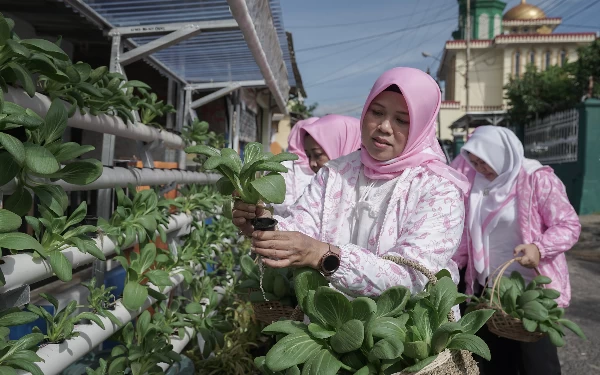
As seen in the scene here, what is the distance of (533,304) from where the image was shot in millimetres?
2738

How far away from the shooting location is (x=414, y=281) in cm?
170

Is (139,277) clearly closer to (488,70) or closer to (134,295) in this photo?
(134,295)

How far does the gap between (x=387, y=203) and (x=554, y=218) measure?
5.54ft

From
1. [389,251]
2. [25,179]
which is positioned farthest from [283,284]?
[25,179]

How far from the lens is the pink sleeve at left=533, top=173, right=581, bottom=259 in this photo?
3.11 m

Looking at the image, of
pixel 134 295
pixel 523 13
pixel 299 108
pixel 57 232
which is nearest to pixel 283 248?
pixel 57 232

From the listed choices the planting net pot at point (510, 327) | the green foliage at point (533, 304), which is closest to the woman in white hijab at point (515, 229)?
the green foliage at point (533, 304)

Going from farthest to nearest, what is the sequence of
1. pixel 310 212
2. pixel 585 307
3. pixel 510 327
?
pixel 585 307 < pixel 510 327 < pixel 310 212

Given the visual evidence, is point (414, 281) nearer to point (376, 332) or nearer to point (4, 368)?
point (376, 332)

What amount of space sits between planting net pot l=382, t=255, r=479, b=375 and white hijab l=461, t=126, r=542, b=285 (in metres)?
1.77

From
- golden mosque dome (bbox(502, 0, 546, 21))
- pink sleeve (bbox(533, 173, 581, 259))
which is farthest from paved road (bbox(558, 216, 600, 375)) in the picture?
golden mosque dome (bbox(502, 0, 546, 21))

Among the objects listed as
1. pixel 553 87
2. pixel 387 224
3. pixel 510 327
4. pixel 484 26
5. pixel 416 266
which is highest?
pixel 484 26

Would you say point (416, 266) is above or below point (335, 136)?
below

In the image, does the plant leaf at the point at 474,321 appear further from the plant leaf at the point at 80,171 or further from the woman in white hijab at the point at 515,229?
the woman in white hijab at the point at 515,229
